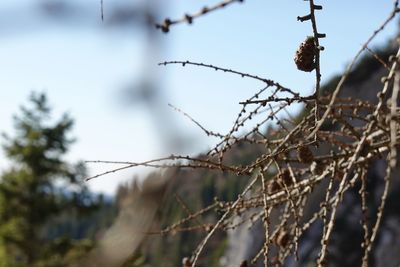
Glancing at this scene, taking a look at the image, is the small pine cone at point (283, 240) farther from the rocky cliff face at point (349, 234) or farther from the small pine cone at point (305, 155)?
the rocky cliff face at point (349, 234)

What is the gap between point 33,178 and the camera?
43.0 ft

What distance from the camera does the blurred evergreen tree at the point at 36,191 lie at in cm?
1251

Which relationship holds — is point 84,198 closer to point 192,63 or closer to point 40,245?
point 40,245

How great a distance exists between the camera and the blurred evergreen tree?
492 inches

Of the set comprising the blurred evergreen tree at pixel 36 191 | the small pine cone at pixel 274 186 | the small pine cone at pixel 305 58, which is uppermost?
the blurred evergreen tree at pixel 36 191

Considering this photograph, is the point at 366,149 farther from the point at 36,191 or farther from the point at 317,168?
the point at 36,191

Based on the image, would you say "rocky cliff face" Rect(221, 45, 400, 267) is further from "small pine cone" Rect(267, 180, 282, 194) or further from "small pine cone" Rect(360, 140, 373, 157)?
"small pine cone" Rect(360, 140, 373, 157)

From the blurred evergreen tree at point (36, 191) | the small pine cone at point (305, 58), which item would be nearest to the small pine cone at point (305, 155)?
the small pine cone at point (305, 58)

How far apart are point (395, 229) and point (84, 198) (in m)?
6.92

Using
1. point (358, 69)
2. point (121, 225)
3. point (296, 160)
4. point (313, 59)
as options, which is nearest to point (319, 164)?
point (296, 160)

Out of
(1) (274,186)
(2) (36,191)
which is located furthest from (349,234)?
(1) (274,186)

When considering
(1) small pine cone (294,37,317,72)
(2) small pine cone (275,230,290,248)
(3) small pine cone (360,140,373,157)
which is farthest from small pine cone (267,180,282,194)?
(1) small pine cone (294,37,317,72)

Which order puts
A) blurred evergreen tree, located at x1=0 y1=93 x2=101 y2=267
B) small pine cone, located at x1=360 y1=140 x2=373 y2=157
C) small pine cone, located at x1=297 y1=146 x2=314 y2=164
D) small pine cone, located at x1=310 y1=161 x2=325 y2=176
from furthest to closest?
blurred evergreen tree, located at x1=0 y1=93 x2=101 y2=267
small pine cone, located at x1=310 y1=161 x2=325 y2=176
small pine cone, located at x1=297 y1=146 x2=314 y2=164
small pine cone, located at x1=360 y1=140 x2=373 y2=157

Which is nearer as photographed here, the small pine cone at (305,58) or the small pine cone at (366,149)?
the small pine cone at (305,58)
